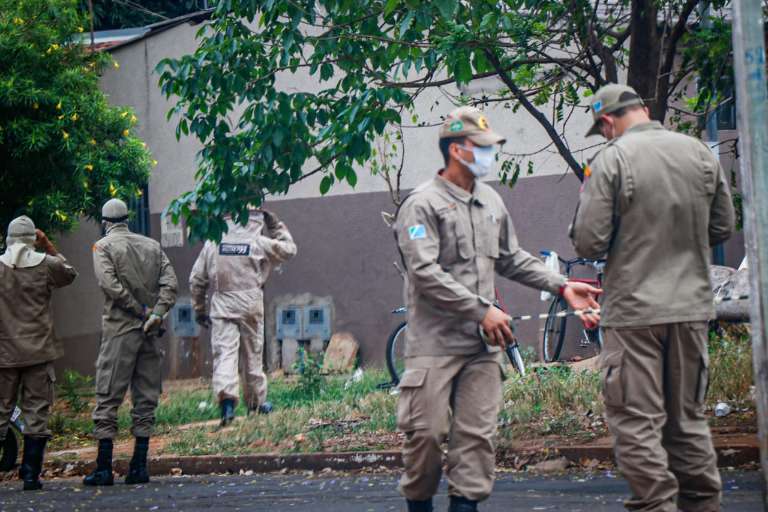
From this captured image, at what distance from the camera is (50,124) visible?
12.1 m

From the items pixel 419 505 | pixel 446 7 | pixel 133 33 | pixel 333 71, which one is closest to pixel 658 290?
pixel 419 505

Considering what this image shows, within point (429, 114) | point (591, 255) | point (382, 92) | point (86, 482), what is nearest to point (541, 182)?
point (429, 114)

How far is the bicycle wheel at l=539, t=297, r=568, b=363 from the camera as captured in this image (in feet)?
40.2

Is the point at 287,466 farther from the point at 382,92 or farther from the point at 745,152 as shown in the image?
the point at 745,152

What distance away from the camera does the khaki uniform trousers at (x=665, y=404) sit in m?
4.86

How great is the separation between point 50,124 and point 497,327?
26.9 ft

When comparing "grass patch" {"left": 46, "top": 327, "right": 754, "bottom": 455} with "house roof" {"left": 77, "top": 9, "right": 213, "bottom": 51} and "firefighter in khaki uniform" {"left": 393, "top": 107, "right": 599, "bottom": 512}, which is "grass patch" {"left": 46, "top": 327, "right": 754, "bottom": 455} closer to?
"firefighter in khaki uniform" {"left": 393, "top": 107, "right": 599, "bottom": 512}

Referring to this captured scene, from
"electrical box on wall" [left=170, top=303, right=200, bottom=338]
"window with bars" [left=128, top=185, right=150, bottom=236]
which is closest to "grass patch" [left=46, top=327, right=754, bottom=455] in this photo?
"electrical box on wall" [left=170, top=303, right=200, bottom=338]

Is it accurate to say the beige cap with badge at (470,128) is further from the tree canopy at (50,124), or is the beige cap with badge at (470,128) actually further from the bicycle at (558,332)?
the tree canopy at (50,124)

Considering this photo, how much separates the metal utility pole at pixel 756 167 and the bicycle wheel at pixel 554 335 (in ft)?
24.4

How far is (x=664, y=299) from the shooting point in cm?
495

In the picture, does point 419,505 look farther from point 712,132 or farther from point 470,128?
point 712,132

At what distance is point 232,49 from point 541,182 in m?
5.84

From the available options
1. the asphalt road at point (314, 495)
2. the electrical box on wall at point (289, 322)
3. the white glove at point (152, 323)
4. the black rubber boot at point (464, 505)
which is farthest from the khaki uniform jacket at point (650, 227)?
the electrical box on wall at point (289, 322)
